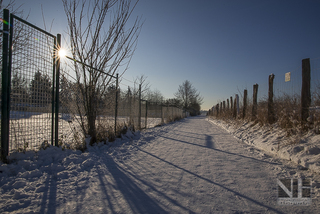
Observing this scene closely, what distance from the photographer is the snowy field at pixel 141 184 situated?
1900 millimetres

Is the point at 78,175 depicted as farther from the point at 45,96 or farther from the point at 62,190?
the point at 45,96

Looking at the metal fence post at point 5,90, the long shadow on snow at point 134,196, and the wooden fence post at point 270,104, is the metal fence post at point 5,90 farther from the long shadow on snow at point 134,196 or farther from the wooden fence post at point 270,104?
the wooden fence post at point 270,104

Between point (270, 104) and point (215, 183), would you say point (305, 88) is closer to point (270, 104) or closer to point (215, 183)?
point (270, 104)

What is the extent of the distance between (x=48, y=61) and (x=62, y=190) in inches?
108

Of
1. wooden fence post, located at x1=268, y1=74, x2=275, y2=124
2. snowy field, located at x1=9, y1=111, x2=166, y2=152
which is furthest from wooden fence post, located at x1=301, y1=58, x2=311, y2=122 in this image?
snowy field, located at x1=9, y1=111, x2=166, y2=152

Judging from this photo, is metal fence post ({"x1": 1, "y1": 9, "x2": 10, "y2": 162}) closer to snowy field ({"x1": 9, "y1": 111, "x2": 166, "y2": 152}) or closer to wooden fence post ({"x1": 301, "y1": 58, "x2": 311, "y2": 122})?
snowy field ({"x1": 9, "y1": 111, "x2": 166, "y2": 152})

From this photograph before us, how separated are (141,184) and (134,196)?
36 cm

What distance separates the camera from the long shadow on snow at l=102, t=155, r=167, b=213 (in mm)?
1854

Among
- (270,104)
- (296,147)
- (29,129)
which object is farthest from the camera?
(270,104)

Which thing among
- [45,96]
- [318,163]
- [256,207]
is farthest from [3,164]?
[318,163]

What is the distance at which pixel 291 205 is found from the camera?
6.42ft

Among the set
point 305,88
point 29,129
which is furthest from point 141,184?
point 305,88

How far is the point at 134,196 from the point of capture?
2146mm

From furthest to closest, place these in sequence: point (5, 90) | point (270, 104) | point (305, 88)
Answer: point (270, 104) < point (305, 88) < point (5, 90)
